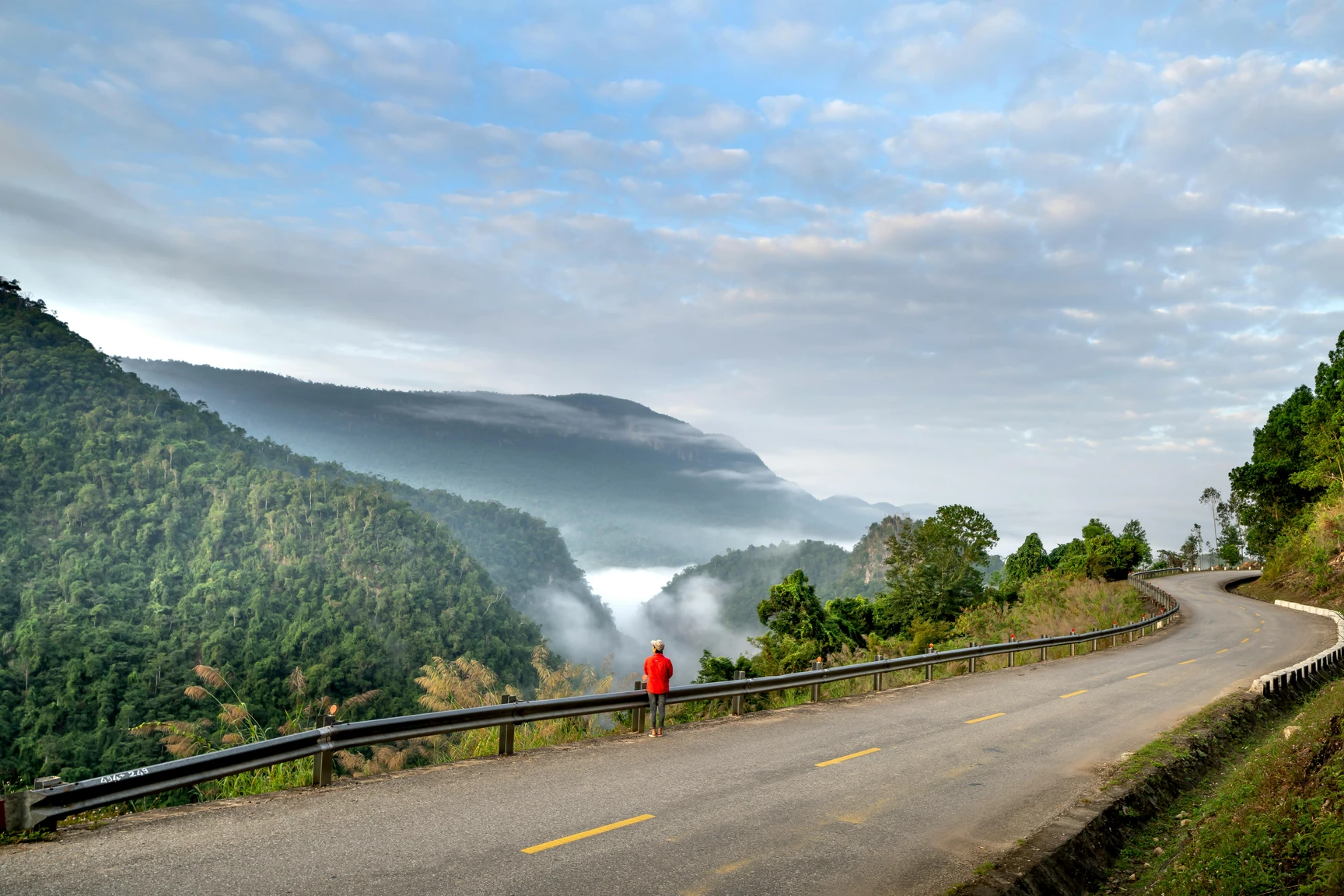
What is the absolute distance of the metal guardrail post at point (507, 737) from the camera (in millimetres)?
10969

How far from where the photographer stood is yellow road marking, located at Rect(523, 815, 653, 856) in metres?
7.16

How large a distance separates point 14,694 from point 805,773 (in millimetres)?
84972

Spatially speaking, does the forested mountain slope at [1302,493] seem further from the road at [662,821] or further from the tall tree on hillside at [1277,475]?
the road at [662,821]

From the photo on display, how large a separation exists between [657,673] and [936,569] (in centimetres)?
6110

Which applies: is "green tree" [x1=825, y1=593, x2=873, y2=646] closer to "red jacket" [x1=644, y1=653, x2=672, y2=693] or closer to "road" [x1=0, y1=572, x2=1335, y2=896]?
"road" [x1=0, y1=572, x2=1335, y2=896]

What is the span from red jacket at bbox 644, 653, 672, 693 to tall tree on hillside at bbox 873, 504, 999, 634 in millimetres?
57749

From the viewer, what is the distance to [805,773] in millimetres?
10281

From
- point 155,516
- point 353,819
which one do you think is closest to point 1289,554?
point 353,819

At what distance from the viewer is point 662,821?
809 cm

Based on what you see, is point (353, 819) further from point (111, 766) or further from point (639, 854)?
point (111, 766)

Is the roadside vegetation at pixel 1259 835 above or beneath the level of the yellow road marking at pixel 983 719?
above

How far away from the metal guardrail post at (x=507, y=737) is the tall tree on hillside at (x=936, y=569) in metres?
59.7

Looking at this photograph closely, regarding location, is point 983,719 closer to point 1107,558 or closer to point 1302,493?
point 1107,558

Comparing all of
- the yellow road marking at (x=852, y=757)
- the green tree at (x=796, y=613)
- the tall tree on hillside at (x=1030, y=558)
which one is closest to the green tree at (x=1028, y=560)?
the tall tree on hillside at (x=1030, y=558)
